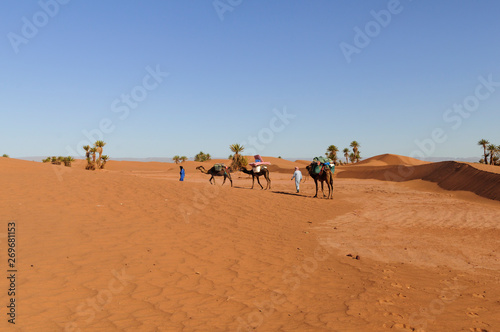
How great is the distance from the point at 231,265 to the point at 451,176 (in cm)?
3085

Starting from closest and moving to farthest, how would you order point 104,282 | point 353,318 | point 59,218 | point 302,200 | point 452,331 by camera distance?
point 452,331, point 353,318, point 104,282, point 59,218, point 302,200

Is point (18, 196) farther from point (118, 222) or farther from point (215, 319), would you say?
point (215, 319)

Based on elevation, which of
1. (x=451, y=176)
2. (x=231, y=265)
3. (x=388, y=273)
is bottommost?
(x=388, y=273)

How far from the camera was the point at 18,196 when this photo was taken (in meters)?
12.5

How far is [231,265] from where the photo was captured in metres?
7.44

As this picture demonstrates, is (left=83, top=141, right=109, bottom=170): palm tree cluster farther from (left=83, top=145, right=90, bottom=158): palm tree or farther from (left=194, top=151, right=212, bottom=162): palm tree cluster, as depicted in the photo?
(left=194, top=151, right=212, bottom=162): palm tree cluster

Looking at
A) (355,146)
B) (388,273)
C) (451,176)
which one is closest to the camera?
(388,273)

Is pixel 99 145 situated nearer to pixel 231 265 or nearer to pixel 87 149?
pixel 87 149

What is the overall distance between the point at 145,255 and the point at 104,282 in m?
1.63

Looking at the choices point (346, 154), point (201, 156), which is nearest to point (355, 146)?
point (346, 154)

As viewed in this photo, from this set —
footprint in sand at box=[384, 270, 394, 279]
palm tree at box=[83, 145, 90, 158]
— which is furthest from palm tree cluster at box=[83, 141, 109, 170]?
footprint in sand at box=[384, 270, 394, 279]

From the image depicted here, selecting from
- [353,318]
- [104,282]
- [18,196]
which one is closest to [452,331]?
[353,318]

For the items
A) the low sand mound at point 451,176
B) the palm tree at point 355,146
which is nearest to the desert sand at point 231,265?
the low sand mound at point 451,176

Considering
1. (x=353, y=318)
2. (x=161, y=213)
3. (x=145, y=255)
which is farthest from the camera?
(x=161, y=213)
